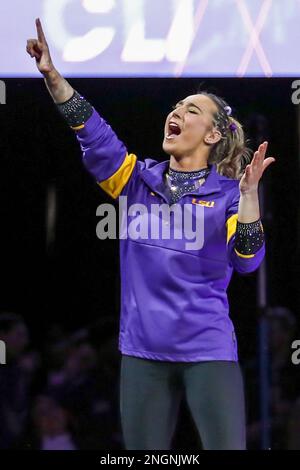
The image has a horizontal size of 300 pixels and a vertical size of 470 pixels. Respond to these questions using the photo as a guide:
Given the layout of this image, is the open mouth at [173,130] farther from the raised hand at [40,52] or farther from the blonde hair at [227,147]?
the raised hand at [40,52]

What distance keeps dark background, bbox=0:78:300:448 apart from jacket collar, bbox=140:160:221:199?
77 cm

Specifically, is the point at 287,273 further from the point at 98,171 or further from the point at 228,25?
the point at 98,171

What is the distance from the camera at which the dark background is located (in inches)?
127

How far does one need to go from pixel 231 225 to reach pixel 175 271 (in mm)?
204

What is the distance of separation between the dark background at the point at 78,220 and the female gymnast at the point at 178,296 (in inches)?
34.4

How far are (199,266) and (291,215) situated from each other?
3.64 feet

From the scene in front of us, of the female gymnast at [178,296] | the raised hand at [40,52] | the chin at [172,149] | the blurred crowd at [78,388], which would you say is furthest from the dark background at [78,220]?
the raised hand at [40,52]

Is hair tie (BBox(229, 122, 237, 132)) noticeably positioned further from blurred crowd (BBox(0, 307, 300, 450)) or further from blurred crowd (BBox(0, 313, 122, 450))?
blurred crowd (BBox(0, 313, 122, 450))

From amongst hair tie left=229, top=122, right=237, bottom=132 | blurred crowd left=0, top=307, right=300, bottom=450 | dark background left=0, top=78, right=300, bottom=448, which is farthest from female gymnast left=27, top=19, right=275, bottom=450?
blurred crowd left=0, top=307, right=300, bottom=450

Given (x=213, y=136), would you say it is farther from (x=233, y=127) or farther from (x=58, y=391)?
(x=58, y=391)

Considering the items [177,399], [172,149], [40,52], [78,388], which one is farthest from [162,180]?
[78,388]

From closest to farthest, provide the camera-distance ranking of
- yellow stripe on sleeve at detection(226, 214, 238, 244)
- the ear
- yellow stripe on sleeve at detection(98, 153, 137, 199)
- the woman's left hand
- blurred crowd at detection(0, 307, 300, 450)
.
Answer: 1. the woman's left hand
2. yellow stripe on sleeve at detection(226, 214, 238, 244)
3. yellow stripe on sleeve at detection(98, 153, 137, 199)
4. the ear
5. blurred crowd at detection(0, 307, 300, 450)

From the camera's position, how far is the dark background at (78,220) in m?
3.23

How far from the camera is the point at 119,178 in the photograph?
2.40 meters
